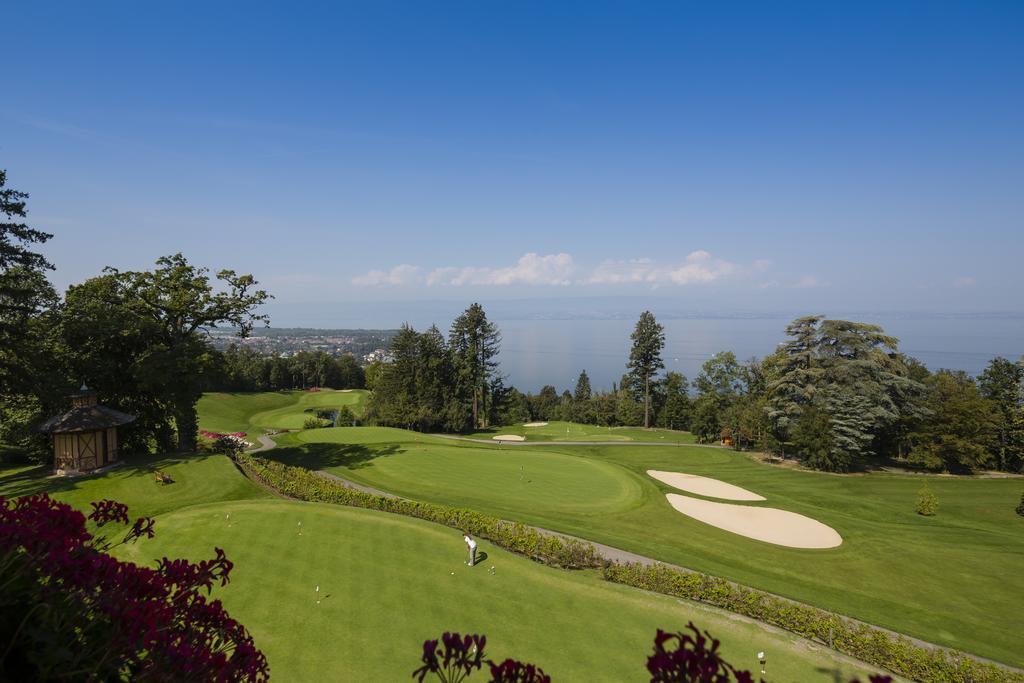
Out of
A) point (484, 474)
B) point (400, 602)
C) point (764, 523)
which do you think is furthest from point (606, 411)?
point (400, 602)

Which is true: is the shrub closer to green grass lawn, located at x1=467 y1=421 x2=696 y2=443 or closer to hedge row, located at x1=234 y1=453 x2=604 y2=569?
hedge row, located at x1=234 y1=453 x2=604 y2=569

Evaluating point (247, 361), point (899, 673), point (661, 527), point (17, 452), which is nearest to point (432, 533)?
point (661, 527)

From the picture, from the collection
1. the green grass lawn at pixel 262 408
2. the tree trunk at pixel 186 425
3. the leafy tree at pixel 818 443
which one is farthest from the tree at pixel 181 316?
the leafy tree at pixel 818 443

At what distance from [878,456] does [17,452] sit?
2283 inches

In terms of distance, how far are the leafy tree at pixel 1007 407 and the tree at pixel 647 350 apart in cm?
2840

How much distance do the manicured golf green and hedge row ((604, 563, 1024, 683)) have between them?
52 centimetres

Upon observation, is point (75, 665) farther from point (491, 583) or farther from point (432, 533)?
point (432, 533)

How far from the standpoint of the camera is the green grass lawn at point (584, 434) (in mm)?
45312

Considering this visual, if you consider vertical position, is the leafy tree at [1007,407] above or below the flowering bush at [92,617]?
below

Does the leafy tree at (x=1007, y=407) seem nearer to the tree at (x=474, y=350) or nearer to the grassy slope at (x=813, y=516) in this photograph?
the grassy slope at (x=813, y=516)

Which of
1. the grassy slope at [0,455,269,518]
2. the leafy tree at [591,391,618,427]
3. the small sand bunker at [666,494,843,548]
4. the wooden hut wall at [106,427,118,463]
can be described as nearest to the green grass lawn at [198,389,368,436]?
the wooden hut wall at [106,427,118,463]

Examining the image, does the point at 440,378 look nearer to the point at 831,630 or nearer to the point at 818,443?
the point at 818,443

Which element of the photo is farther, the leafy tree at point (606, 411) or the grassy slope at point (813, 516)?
the leafy tree at point (606, 411)

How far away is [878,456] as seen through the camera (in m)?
36.4
